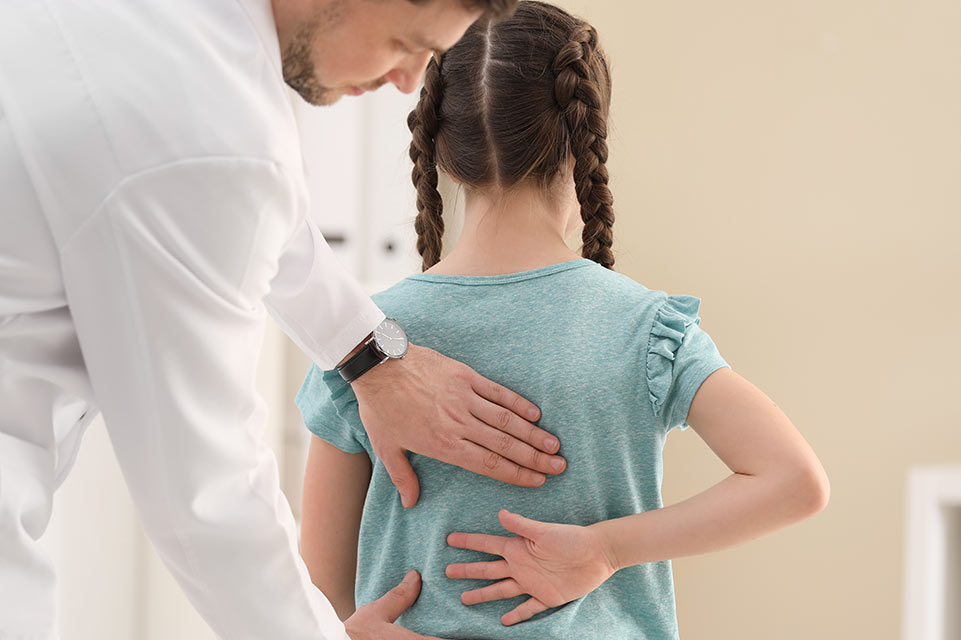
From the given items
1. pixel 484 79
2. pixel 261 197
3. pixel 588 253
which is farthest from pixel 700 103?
pixel 261 197

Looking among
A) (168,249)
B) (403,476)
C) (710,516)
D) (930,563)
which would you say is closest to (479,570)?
(403,476)

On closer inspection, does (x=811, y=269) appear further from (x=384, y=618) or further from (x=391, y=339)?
(x=384, y=618)

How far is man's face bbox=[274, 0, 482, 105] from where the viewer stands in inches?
28.8

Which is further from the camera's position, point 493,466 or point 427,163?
point 427,163

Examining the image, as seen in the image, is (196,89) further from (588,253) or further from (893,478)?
(893,478)

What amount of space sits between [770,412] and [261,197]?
1.70ft

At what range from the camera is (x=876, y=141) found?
1392 millimetres

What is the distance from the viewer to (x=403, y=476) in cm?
101

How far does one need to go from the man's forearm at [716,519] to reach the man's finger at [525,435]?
0.08m

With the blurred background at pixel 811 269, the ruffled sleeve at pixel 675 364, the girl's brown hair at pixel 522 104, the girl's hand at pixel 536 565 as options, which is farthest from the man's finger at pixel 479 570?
the blurred background at pixel 811 269

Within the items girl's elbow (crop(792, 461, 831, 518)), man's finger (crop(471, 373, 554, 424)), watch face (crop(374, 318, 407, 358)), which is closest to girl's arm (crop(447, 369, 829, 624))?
girl's elbow (crop(792, 461, 831, 518))

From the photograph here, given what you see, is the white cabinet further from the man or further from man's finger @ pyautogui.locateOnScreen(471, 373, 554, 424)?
the man

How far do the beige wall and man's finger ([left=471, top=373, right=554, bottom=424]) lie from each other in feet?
2.18

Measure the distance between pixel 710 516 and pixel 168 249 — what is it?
555 mm
